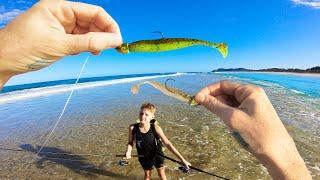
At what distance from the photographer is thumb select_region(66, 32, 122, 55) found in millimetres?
2057

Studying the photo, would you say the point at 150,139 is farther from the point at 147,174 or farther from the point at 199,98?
the point at 199,98

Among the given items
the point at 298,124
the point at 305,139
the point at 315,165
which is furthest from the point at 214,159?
the point at 298,124

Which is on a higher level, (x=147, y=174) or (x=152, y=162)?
(x=152, y=162)

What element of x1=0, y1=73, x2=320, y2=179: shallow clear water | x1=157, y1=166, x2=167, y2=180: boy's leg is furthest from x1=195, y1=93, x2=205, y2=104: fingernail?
x1=157, y1=166, x2=167, y2=180: boy's leg

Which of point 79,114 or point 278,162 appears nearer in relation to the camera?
point 278,162

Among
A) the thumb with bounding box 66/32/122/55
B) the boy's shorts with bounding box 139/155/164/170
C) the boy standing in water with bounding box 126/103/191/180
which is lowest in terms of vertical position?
the boy's shorts with bounding box 139/155/164/170

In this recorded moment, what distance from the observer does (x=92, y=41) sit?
82.1 inches

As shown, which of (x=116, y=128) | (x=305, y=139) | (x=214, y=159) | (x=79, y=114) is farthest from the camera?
(x=79, y=114)

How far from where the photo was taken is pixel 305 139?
12.1 m

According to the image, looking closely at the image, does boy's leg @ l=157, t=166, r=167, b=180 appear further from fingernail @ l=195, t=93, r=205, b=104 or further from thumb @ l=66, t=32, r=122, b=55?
thumb @ l=66, t=32, r=122, b=55

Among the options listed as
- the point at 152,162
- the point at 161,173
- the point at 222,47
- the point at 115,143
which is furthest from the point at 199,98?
the point at 115,143

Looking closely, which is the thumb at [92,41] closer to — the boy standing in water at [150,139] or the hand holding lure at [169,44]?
the hand holding lure at [169,44]

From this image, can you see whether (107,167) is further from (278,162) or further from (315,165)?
(278,162)

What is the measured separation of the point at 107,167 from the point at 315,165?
5.68m
